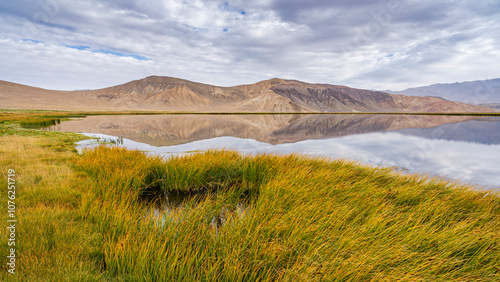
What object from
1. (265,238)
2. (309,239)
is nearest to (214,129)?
(265,238)

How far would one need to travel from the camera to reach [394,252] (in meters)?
2.99

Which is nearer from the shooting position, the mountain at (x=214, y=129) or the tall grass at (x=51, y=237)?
the tall grass at (x=51, y=237)

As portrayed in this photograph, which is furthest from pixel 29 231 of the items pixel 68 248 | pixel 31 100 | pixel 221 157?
pixel 31 100

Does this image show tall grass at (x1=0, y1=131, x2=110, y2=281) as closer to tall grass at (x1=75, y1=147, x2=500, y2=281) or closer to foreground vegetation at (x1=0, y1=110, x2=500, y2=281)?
foreground vegetation at (x1=0, y1=110, x2=500, y2=281)

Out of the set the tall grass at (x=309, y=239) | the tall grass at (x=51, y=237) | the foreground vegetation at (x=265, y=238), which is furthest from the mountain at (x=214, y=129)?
the tall grass at (x=309, y=239)

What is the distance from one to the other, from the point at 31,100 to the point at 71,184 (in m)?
184

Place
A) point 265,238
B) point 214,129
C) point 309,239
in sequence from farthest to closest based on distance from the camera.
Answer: point 214,129 → point 265,238 → point 309,239

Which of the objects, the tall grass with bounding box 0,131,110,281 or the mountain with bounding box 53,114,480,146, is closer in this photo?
the tall grass with bounding box 0,131,110,281

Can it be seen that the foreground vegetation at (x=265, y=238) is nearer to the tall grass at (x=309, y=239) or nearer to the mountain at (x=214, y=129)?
the tall grass at (x=309, y=239)

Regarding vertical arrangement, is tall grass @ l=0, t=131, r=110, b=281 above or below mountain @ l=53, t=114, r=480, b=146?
below

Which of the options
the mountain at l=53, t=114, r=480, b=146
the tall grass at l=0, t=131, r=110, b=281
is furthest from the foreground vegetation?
the mountain at l=53, t=114, r=480, b=146

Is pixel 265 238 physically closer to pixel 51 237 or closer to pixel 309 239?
pixel 309 239

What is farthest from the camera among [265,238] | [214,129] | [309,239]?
[214,129]

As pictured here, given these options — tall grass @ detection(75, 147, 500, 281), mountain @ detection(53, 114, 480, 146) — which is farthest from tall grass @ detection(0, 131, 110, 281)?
mountain @ detection(53, 114, 480, 146)
